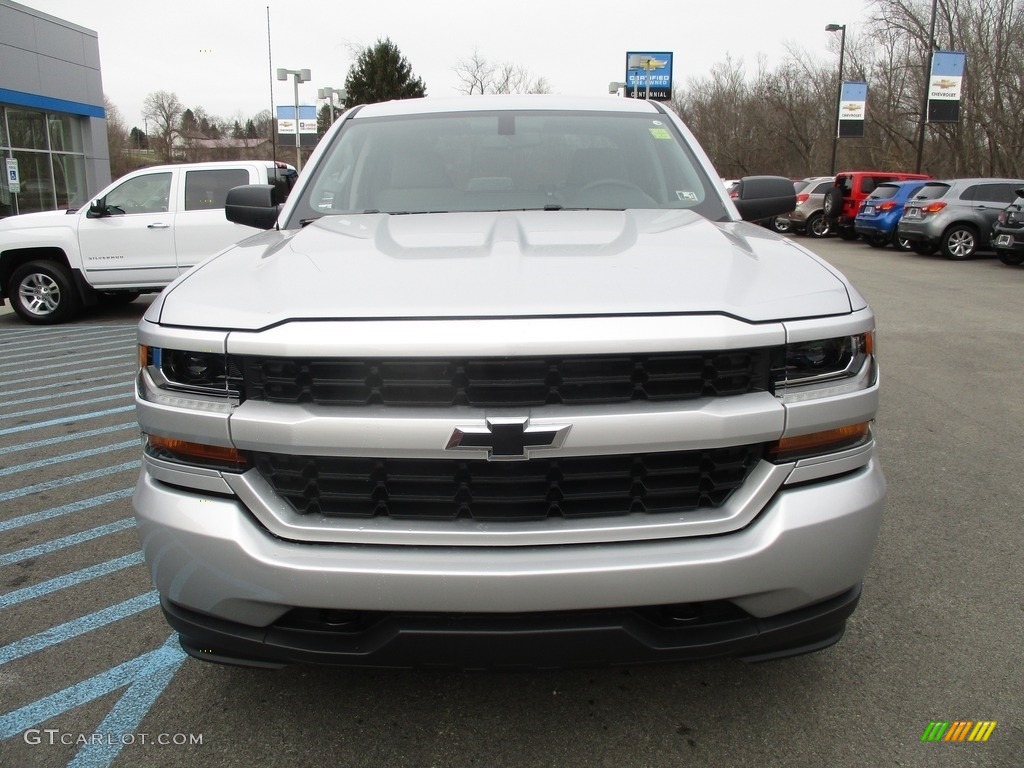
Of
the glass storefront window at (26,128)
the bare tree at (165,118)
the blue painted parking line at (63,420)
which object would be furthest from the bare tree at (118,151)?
the blue painted parking line at (63,420)

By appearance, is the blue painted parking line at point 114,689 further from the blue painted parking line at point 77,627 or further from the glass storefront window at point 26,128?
the glass storefront window at point 26,128

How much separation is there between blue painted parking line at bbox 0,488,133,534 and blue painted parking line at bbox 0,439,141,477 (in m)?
0.75

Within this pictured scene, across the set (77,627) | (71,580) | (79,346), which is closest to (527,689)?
(77,627)

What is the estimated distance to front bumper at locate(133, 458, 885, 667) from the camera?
5.91 feet

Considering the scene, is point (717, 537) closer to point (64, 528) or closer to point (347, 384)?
point (347, 384)

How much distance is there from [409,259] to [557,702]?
1.34 metres

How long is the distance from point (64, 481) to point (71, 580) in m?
1.34

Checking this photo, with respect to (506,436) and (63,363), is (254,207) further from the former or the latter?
(63,363)

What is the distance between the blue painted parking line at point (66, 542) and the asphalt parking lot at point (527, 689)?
12 millimetres

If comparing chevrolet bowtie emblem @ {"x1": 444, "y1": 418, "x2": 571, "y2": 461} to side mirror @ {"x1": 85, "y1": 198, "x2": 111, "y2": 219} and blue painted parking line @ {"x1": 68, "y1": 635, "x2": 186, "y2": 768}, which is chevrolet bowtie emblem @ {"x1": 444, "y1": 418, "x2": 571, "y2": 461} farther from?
side mirror @ {"x1": 85, "y1": 198, "x2": 111, "y2": 219}

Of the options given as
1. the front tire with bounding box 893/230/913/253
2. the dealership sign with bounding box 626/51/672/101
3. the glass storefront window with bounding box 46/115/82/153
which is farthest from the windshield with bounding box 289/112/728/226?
the dealership sign with bounding box 626/51/672/101

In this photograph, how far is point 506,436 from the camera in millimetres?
1803

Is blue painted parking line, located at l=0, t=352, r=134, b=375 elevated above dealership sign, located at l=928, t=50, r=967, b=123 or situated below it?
below

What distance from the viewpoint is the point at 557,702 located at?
7.87ft
